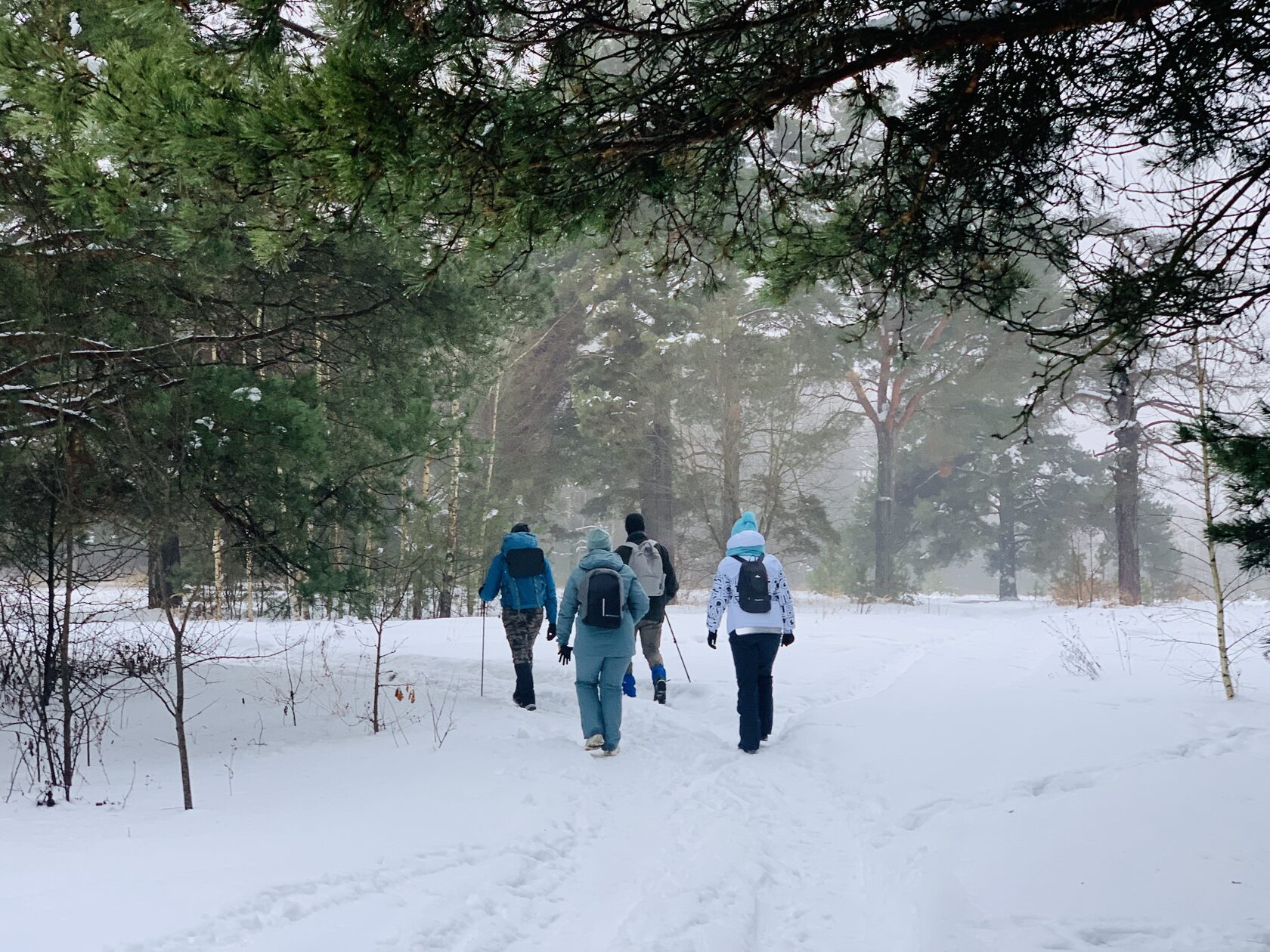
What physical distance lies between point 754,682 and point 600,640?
53.4 inches

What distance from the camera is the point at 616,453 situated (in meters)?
24.9

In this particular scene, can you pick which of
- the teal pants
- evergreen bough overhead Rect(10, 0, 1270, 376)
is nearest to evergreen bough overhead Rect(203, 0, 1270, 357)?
evergreen bough overhead Rect(10, 0, 1270, 376)

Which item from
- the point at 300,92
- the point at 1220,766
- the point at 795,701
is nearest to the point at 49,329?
the point at 300,92

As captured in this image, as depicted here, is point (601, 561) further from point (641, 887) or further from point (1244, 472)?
point (1244, 472)

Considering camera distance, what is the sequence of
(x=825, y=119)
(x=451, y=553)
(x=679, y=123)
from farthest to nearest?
(x=451, y=553)
(x=825, y=119)
(x=679, y=123)

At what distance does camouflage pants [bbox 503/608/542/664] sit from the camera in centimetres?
884

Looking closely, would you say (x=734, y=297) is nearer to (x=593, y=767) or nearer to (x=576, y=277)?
(x=576, y=277)

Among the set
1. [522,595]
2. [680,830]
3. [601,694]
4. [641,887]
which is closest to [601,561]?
[601,694]

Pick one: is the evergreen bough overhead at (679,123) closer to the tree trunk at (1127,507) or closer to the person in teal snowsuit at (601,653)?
the person in teal snowsuit at (601,653)

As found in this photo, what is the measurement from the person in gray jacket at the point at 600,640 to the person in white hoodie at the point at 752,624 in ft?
2.42

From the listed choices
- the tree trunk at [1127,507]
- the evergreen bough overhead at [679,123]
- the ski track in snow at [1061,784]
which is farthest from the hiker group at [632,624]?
the tree trunk at [1127,507]

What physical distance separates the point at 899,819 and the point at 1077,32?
179 inches

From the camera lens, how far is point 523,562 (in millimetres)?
8883

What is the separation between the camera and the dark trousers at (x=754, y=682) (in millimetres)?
7234
